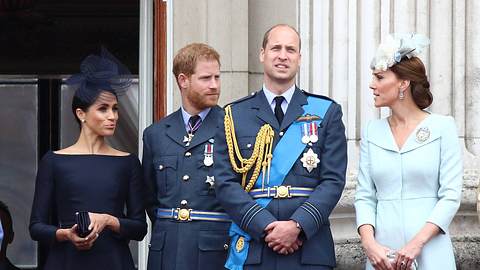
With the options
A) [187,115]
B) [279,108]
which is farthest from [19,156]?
[279,108]

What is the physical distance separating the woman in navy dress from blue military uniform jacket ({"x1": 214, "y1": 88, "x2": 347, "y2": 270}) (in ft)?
2.17

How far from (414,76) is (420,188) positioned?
1.66ft

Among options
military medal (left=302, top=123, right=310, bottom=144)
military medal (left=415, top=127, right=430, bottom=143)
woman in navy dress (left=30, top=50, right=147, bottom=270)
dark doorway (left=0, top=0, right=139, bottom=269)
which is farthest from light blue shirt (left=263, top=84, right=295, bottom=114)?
dark doorway (left=0, top=0, right=139, bottom=269)

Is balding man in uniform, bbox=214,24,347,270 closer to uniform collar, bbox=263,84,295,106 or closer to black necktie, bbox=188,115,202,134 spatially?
uniform collar, bbox=263,84,295,106

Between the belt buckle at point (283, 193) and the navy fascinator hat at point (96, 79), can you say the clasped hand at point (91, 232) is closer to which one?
the navy fascinator hat at point (96, 79)

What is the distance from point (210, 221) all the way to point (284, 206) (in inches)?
23.4

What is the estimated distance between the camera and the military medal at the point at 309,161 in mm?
6855

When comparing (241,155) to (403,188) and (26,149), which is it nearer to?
(403,188)

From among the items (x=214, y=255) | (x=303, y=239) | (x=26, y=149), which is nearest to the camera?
(x=303, y=239)

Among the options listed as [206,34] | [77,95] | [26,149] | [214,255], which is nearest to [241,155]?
[214,255]

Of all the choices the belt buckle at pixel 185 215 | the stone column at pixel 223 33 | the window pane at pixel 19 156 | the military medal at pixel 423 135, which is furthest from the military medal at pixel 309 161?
the window pane at pixel 19 156

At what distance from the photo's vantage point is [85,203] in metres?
7.36

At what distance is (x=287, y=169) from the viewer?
6.85 meters

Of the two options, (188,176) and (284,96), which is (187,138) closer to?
(188,176)
